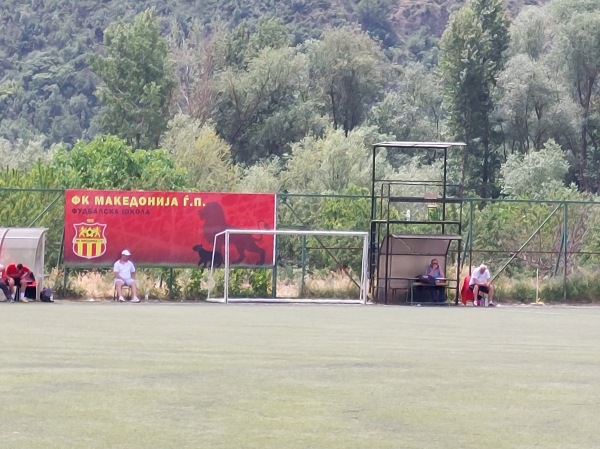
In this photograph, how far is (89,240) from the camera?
34.3m

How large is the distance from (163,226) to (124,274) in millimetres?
2276

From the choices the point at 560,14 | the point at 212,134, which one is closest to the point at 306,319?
the point at 212,134

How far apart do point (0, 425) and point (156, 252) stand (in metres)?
25.6

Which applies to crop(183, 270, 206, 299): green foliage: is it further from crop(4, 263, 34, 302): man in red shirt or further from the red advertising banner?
crop(4, 263, 34, 302): man in red shirt

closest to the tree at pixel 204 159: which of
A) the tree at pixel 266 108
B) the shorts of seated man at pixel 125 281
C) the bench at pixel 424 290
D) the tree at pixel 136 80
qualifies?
the tree at pixel 266 108

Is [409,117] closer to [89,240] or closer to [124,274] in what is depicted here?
[89,240]

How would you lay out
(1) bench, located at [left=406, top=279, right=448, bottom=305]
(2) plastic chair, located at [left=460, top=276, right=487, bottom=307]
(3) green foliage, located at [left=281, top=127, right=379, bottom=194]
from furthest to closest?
(3) green foliage, located at [left=281, top=127, right=379, bottom=194] → (2) plastic chair, located at [left=460, top=276, right=487, bottom=307] → (1) bench, located at [left=406, top=279, right=448, bottom=305]

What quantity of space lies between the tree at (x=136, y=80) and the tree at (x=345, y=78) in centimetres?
1042

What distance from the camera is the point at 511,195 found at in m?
72.4

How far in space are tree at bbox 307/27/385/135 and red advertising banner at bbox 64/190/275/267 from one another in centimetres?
5642

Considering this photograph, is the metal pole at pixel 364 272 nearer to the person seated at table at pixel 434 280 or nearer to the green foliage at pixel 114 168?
the person seated at table at pixel 434 280

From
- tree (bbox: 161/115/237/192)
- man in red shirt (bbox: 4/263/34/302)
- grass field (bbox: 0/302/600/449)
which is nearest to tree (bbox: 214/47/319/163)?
tree (bbox: 161/115/237/192)

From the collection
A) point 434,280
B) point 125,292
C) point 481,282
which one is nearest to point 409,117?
point 481,282

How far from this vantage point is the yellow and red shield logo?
1348 inches
